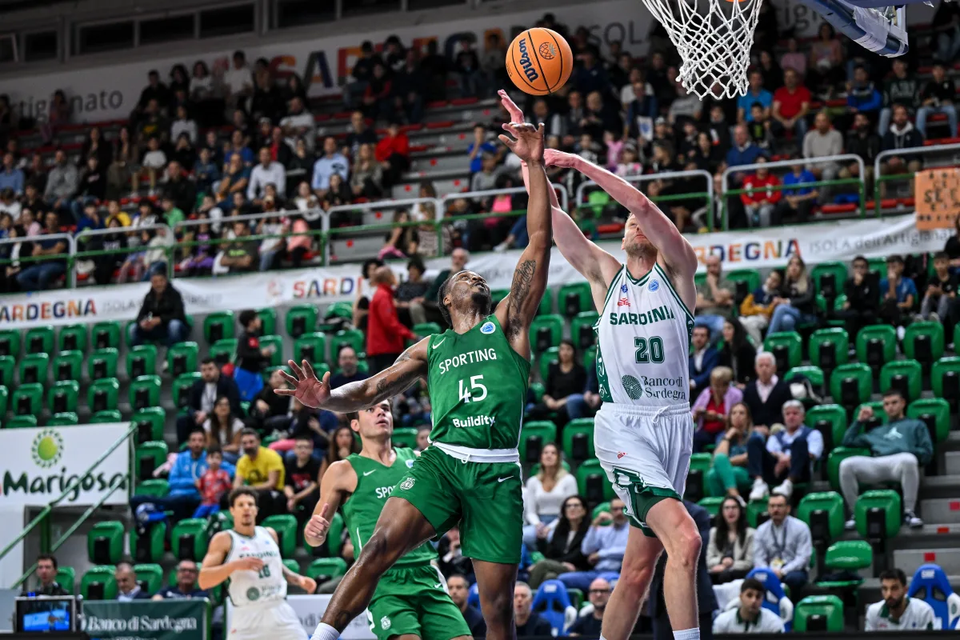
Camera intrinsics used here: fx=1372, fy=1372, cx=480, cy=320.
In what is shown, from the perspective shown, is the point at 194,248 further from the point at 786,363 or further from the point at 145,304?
the point at 786,363

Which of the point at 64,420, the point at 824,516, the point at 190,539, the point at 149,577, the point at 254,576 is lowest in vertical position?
the point at 149,577

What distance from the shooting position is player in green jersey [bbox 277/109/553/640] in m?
7.10

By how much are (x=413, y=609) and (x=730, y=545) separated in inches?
224

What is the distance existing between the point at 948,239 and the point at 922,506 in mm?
3628

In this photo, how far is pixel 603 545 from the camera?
1365 cm

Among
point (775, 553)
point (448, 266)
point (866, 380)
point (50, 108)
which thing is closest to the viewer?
point (775, 553)

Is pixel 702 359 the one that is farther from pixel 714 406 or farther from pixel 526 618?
pixel 526 618

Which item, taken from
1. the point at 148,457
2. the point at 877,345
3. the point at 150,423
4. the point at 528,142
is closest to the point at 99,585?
the point at 148,457

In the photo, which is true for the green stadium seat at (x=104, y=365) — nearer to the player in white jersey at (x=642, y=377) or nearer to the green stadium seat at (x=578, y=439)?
the green stadium seat at (x=578, y=439)

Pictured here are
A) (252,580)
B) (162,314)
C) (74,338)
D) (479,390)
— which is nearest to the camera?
(479,390)

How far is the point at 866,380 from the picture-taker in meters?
15.1

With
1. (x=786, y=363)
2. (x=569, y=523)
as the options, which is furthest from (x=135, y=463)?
(x=786, y=363)

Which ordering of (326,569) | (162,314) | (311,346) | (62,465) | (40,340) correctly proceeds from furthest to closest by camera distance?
(40,340), (162,314), (311,346), (62,465), (326,569)

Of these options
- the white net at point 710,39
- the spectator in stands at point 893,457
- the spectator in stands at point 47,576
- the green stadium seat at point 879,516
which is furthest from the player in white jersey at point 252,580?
the spectator in stands at point 893,457
